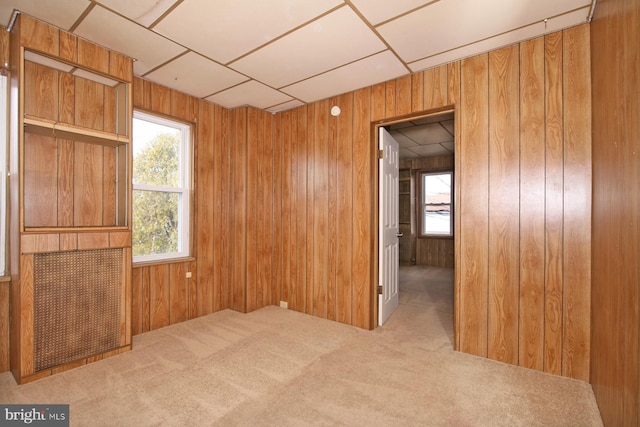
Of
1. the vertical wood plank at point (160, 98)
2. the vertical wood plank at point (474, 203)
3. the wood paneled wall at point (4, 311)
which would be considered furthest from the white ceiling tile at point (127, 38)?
the vertical wood plank at point (474, 203)

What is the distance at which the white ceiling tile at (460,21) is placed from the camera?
1.81 meters

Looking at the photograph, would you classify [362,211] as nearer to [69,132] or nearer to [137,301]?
[137,301]

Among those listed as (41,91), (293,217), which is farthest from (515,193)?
(41,91)

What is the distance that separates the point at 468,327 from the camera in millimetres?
Result: 2463

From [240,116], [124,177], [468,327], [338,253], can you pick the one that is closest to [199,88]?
[240,116]

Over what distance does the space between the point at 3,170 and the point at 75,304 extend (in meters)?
1.13

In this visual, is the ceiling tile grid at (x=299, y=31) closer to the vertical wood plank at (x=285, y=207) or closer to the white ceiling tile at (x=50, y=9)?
the white ceiling tile at (x=50, y=9)

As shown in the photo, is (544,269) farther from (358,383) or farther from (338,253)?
(338,253)

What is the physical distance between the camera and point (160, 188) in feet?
10.2

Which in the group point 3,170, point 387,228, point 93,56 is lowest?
point 387,228

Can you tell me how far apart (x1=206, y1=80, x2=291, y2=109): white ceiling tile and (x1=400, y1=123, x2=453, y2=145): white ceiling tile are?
2.25 meters

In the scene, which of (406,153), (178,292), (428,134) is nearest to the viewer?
(178,292)

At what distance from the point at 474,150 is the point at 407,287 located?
9.87 ft

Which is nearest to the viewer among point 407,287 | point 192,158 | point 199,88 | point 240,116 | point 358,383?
point 358,383
